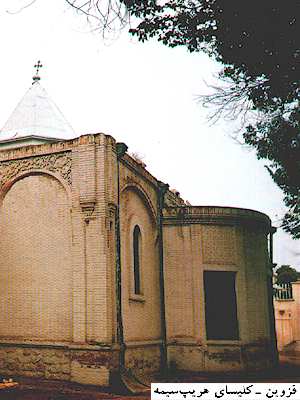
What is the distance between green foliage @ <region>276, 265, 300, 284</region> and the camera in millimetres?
37750

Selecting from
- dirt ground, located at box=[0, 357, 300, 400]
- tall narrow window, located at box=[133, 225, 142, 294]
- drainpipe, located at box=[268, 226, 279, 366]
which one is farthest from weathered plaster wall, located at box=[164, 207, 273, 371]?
tall narrow window, located at box=[133, 225, 142, 294]

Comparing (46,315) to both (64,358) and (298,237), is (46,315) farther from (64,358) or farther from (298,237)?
(298,237)

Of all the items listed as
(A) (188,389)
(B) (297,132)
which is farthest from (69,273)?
(B) (297,132)

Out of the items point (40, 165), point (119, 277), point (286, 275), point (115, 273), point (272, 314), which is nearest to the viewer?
point (115, 273)

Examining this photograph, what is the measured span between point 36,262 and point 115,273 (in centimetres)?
214

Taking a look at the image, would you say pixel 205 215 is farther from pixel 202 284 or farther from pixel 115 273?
pixel 115 273

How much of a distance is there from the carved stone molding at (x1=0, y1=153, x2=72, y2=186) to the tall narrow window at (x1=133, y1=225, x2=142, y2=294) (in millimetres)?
2655

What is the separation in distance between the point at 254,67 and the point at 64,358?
26.9 ft

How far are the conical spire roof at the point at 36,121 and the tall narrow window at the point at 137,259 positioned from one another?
8681 mm

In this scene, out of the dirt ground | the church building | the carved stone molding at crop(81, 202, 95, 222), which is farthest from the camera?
the carved stone molding at crop(81, 202, 95, 222)

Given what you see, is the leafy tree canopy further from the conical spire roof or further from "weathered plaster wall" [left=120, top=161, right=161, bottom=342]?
the conical spire roof

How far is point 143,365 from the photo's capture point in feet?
44.8

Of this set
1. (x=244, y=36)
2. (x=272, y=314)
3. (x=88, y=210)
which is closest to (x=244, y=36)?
(x=244, y=36)

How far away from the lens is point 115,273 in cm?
1283
